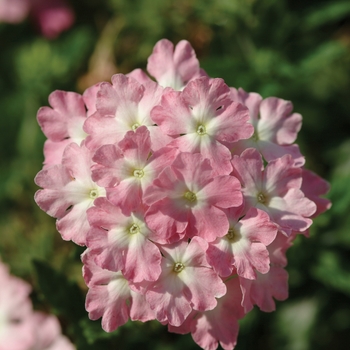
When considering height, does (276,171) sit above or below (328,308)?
above

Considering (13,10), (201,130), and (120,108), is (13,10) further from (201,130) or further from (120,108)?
(201,130)

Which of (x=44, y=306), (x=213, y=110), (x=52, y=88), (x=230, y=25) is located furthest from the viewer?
(x=52, y=88)

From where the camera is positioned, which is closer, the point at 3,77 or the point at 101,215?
the point at 101,215

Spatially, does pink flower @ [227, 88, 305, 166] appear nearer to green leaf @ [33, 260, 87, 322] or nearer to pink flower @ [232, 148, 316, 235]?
pink flower @ [232, 148, 316, 235]

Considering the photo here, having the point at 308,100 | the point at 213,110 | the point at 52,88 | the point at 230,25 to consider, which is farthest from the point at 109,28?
the point at 213,110

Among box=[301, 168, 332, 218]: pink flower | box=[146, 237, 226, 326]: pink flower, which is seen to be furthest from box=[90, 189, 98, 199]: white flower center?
box=[301, 168, 332, 218]: pink flower

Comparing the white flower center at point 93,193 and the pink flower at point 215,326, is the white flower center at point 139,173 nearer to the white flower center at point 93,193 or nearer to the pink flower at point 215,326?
the white flower center at point 93,193

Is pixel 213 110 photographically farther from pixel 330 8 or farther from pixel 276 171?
pixel 330 8
